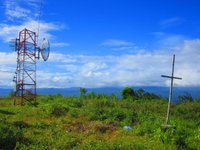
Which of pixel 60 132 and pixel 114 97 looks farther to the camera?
pixel 114 97

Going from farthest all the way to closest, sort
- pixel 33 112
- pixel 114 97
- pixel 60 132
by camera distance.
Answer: pixel 114 97
pixel 33 112
pixel 60 132

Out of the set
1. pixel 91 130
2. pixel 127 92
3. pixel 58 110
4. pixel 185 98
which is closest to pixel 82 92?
pixel 127 92

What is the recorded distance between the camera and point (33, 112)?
2519cm

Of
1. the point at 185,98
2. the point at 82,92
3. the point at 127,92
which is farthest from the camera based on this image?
the point at 127,92

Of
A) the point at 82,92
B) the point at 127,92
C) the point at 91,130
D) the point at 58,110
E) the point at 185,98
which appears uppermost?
the point at 127,92

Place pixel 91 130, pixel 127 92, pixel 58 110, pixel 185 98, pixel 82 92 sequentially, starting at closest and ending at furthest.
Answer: pixel 91 130
pixel 58 110
pixel 82 92
pixel 185 98
pixel 127 92

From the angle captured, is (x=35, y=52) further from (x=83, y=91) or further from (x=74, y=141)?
(x=74, y=141)

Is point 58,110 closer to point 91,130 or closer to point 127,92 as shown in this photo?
point 91,130

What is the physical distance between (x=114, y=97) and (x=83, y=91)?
4.24 metres

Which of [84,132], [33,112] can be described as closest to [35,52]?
[33,112]

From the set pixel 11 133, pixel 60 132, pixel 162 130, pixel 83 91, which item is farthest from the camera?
pixel 83 91

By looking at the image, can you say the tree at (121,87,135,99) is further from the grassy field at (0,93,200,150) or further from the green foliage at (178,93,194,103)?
the grassy field at (0,93,200,150)

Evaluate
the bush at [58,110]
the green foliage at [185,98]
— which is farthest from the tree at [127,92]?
the bush at [58,110]

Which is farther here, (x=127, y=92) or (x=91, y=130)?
(x=127, y=92)
